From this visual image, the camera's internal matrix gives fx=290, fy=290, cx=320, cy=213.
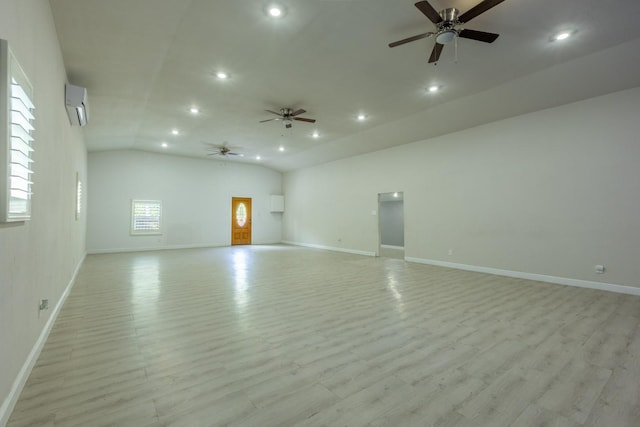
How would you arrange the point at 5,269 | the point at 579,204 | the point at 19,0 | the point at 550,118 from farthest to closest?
the point at 550,118
the point at 579,204
the point at 19,0
the point at 5,269

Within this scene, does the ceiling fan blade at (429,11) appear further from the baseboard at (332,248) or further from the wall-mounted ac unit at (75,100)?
the baseboard at (332,248)

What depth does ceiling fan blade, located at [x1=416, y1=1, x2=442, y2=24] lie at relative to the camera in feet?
8.90

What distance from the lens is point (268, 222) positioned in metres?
13.0

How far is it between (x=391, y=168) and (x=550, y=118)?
3766 mm

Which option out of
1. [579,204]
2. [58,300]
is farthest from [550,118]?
[58,300]

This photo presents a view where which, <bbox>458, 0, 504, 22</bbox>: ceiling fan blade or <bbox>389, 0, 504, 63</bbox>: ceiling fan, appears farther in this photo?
<bbox>389, 0, 504, 63</bbox>: ceiling fan

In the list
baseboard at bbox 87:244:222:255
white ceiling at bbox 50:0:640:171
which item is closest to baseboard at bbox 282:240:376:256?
baseboard at bbox 87:244:222:255

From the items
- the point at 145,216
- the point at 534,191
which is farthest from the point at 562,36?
the point at 145,216

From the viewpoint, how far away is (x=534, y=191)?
18.4ft

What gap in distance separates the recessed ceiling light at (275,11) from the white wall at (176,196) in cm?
876

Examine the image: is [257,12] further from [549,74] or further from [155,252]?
[155,252]

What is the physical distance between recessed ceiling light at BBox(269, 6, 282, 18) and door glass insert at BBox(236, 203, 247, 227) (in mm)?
9584

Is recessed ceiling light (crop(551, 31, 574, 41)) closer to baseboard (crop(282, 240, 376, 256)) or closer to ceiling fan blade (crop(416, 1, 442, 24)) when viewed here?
ceiling fan blade (crop(416, 1, 442, 24))

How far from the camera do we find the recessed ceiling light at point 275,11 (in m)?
3.13
